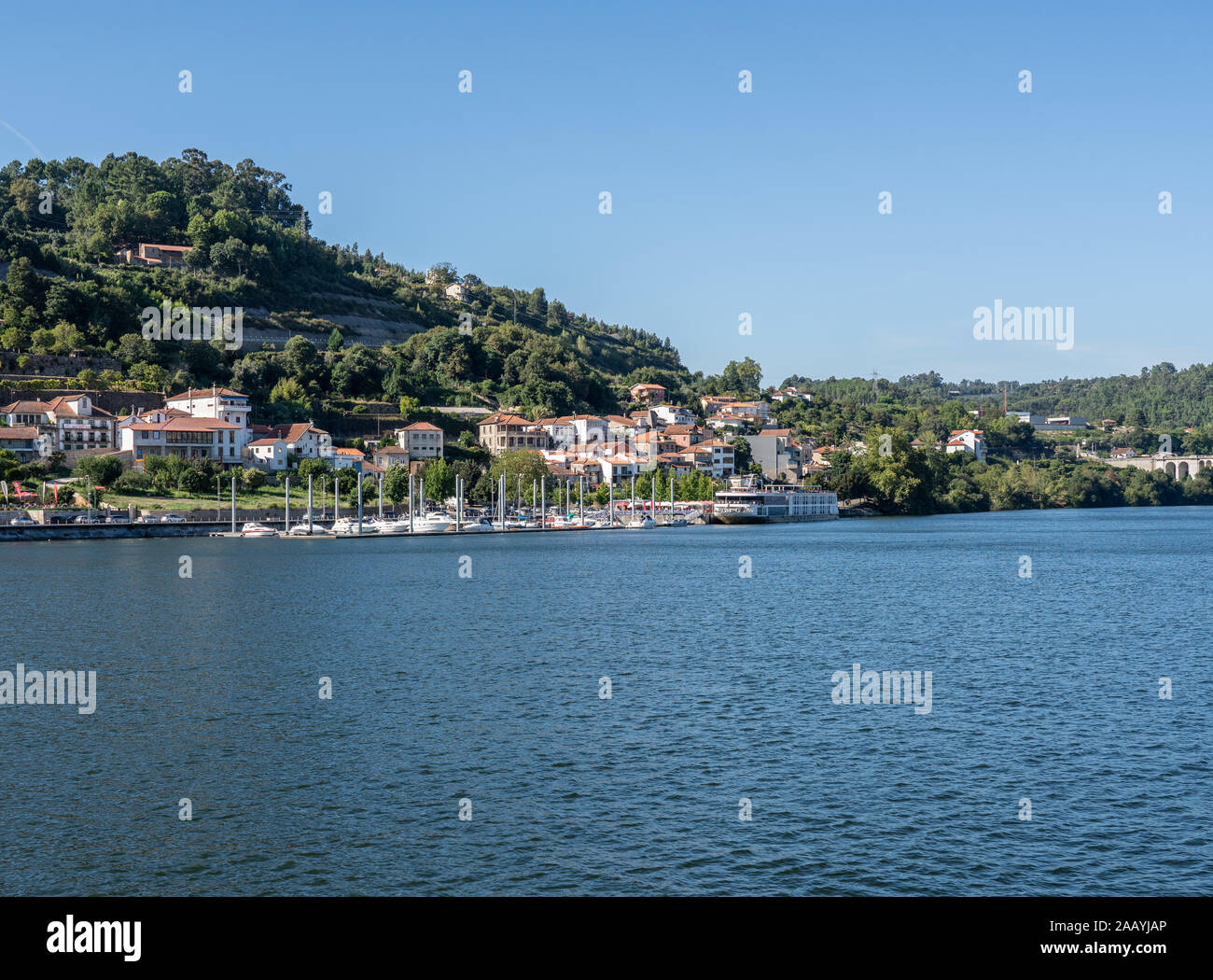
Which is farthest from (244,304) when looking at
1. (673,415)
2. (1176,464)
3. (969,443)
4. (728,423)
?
(1176,464)

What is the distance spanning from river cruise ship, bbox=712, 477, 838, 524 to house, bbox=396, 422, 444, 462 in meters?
29.4

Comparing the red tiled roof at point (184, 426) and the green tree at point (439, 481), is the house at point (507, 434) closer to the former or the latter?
the green tree at point (439, 481)

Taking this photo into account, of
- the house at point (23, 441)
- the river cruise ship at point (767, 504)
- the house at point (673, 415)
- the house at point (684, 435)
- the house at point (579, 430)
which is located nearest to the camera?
the house at point (23, 441)

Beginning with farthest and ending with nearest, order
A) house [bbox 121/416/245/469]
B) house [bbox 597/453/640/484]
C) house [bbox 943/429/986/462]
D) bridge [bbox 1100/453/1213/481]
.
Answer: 1. bridge [bbox 1100/453/1213/481]
2. house [bbox 943/429/986/462]
3. house [bbox 597/453/640/484]
4. house [bbox 121/416/245/469]

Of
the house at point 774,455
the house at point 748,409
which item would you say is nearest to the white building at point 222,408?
the house at point 774,455

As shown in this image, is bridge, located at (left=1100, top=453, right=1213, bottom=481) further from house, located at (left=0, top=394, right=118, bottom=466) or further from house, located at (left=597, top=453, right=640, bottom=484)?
→ house, located at (left=0, top=394, right=118, bottom=466)

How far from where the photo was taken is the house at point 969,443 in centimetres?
17250

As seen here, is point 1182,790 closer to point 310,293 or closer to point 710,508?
point 710,508

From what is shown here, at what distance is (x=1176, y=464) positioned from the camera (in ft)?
607

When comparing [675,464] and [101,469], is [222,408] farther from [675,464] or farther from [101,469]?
[675,464]

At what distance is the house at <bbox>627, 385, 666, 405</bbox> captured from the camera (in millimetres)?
162512

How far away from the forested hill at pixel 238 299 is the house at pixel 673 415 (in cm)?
766

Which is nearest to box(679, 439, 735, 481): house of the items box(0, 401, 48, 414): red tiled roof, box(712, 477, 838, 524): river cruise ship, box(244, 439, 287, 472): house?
box(712, 477, 838, 524): river cruise ship

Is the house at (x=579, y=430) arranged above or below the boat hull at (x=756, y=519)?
above
